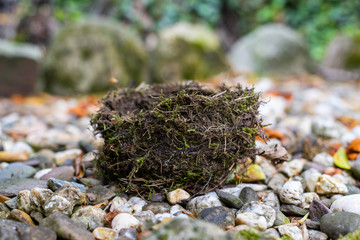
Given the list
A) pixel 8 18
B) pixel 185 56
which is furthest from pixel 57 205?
pixel 8 18

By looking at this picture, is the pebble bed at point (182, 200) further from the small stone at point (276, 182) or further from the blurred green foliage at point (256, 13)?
the blurred green foliage at point (256, 13)

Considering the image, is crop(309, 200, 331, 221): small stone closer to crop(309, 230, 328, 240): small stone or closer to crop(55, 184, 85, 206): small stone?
crop(309, 230, 328, 240): small stone

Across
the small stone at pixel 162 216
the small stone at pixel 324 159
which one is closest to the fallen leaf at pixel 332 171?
the small stone at pixel 324 159

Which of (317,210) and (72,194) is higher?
(317,210)

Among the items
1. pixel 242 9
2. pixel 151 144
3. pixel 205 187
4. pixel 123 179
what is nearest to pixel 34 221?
pixel 123 179

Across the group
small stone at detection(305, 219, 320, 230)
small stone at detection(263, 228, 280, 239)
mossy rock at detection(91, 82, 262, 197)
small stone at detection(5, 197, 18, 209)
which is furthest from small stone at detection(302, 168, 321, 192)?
small stone at detection(5, 197, 18, 209)

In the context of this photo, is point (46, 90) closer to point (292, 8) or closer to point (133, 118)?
point (133, 118)

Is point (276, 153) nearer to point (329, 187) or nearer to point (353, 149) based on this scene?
point (329, 187)
